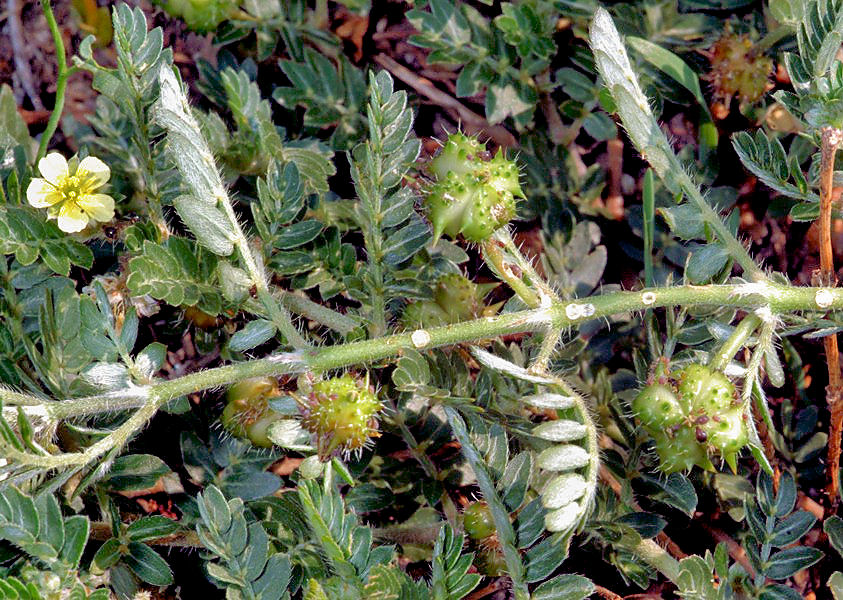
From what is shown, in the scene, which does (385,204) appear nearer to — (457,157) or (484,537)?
(457,157)

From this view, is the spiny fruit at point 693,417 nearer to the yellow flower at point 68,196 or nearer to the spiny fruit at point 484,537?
the spiny fruit at point 484,537

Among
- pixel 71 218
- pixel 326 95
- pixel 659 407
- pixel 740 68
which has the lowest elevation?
pixel 659 407

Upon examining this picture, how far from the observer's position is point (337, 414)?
201cm

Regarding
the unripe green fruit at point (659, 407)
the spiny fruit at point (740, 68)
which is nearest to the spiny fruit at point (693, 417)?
the unripe green fruit at point (659, 407)

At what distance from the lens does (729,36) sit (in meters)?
2.84

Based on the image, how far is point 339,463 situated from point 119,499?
0.90 m

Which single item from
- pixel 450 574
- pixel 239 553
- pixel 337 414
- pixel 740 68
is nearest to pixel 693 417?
pixel 450 574

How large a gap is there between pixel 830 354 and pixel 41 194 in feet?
7.51

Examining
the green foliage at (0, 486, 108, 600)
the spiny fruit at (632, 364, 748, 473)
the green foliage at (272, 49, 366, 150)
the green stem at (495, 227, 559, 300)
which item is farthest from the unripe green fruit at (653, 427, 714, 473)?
the green foliage at (272, 49, 366, 150)

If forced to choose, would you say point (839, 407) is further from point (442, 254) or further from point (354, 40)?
A: point (354, 40)

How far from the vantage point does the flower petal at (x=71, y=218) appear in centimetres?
237

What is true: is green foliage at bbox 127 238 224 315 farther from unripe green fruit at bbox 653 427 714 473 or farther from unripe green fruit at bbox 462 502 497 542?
unripe green fruit at bbox 653 427 714 473

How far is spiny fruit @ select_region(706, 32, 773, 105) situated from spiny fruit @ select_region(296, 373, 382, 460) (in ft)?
5.56

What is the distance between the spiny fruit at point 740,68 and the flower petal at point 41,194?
2.11 meters
